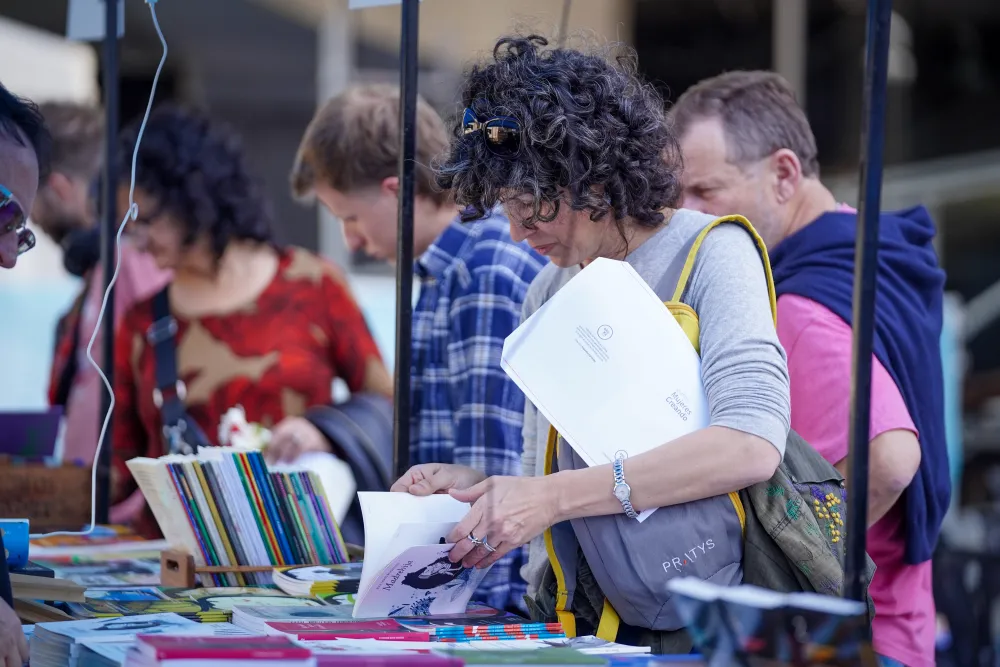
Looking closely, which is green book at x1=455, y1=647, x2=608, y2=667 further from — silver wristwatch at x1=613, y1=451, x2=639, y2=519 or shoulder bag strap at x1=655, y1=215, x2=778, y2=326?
shoulder bag strap at x1=655, y1=215, x2=778, y2=326

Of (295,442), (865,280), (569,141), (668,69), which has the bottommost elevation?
(295,442)

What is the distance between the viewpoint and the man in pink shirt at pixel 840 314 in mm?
1895

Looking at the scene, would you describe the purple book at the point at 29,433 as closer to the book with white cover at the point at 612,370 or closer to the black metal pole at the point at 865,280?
the book with white cover at the point at 612,370

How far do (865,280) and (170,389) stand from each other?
1913 mm

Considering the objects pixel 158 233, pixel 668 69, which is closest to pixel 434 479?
pixel 158 233

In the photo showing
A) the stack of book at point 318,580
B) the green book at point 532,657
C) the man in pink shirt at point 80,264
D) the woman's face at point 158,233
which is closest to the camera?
the green book at point 532,657

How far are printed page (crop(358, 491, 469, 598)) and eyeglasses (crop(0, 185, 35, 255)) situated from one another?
76 cm

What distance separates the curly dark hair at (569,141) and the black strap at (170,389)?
4.55 feet

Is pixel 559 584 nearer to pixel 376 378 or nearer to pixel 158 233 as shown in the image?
pixel 376 378

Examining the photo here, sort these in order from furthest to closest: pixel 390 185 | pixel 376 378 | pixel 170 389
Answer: pixel 376 378 < pixel 170 389 < pixel 390 185

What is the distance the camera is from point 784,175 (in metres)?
2.17

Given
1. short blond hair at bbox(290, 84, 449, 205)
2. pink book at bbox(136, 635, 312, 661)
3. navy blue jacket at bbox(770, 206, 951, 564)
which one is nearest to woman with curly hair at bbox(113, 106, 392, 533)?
short blond hair at bbox(290, 84, 449, 205)

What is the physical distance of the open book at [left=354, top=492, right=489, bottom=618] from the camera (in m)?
1.49

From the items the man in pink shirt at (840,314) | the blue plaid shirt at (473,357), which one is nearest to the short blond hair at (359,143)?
the blue plaid shirt at (473,357)
